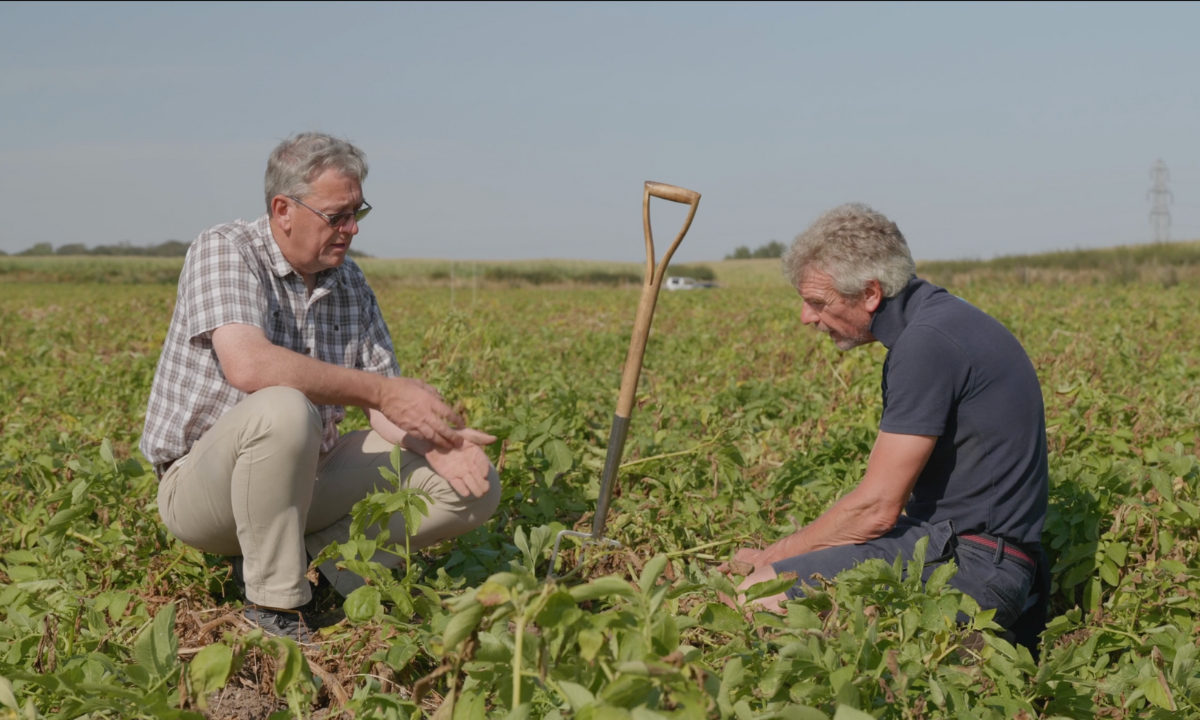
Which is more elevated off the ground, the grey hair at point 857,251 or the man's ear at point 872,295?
the grey hair at point 857,251

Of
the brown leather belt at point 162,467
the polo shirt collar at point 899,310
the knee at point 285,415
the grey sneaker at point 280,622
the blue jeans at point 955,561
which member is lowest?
the grey sneaker at point 280,622

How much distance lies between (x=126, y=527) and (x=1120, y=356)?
18.3 ft

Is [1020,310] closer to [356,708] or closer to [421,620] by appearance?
[421,620]

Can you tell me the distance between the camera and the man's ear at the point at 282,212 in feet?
8.71

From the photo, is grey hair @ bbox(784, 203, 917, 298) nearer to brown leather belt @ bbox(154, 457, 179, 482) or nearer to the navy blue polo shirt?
the navy blue polo shirt

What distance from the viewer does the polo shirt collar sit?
2471 millimetres

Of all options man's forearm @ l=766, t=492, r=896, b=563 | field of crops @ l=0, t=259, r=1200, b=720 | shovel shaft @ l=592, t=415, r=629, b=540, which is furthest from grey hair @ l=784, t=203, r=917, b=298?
field of crops @ l=0, t=259, r=1200, b=720

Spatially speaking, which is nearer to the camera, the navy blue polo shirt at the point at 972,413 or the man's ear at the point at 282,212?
the navy blue polo shirt at the point at 972,413

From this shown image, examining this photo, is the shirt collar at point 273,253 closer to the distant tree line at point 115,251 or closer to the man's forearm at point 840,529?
the man's forearm at point 840,529

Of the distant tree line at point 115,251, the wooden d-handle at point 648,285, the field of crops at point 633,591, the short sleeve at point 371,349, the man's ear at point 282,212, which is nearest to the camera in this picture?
the field of crops at point 633,591

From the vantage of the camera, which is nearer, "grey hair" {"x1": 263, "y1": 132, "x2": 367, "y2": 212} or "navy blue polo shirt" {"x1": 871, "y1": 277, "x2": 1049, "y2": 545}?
"navy blue polo shirt" {"x1": 871, "y1": 277, "x2": 1049, "y2": 545}

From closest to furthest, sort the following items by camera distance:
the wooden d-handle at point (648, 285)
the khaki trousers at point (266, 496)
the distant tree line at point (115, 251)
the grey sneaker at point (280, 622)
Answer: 1. the wooden d-handle at point (648, 285)
2. the khaki trousers at point (266, 496)
3. the grey sneaker at point (280, 622)
4. the distant tree line at point (115, 251)

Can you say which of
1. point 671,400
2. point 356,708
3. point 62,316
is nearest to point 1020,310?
point 671,400

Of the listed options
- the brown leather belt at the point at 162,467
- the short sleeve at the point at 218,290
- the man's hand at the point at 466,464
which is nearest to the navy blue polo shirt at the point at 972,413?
the man's hand at the point at 466,464
